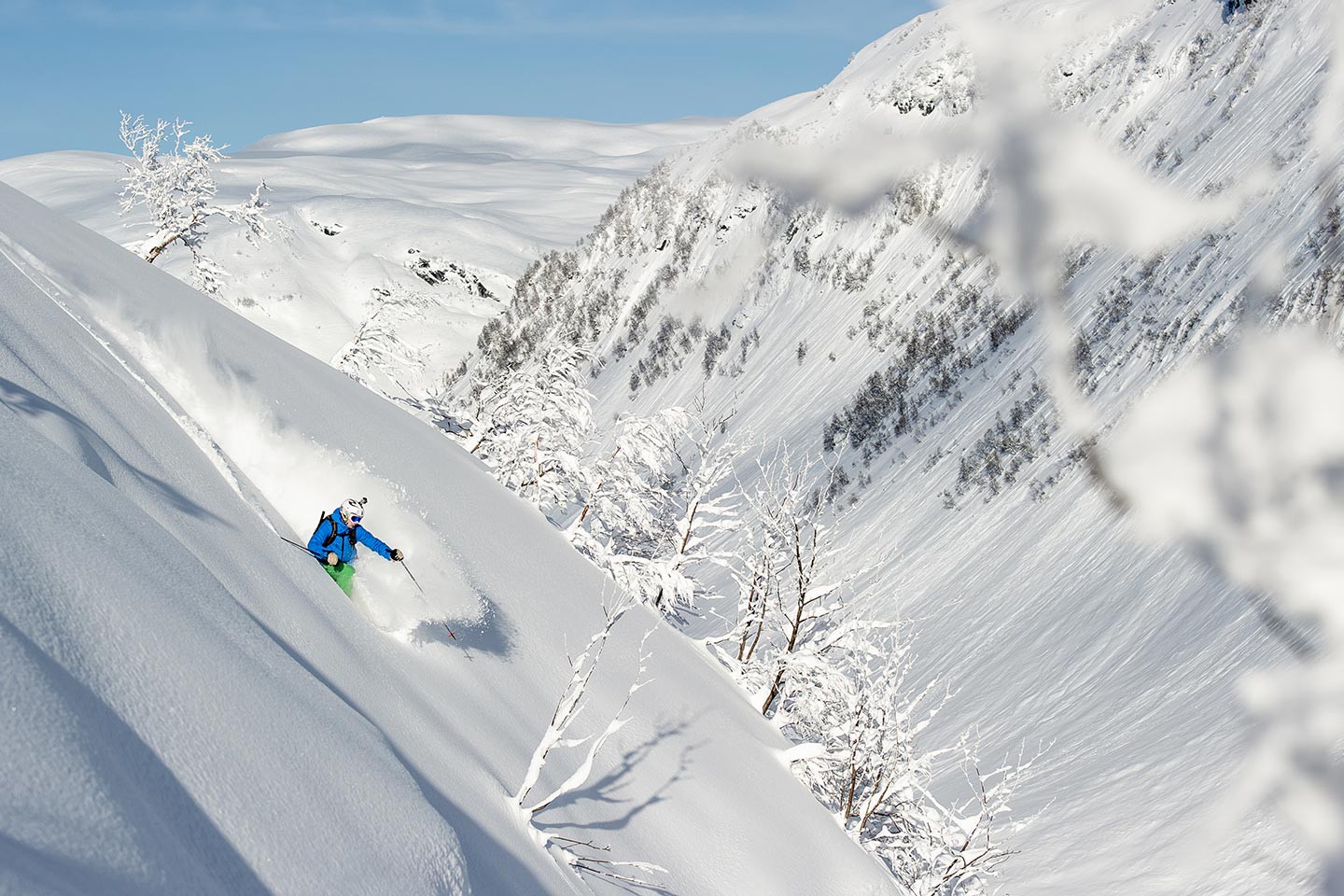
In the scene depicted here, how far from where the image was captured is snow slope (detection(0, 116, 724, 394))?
213ft

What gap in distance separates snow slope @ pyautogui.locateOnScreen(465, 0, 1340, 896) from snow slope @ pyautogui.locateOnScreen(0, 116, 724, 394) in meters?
11.0

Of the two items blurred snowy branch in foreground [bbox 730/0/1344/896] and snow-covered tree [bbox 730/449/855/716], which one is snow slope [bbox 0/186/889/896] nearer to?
snow-covered tree [bbox 730/449/855/716]

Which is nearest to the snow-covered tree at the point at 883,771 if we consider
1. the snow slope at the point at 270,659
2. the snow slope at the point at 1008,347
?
the snow slope at the point at 270,659

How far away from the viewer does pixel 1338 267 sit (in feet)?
64.9

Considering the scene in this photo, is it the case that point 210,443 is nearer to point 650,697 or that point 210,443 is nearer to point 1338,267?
point 650,697

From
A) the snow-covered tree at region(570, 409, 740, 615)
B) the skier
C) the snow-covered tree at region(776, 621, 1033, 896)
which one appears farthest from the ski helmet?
the snow-covered tree at region(570, 409, 740, 615)

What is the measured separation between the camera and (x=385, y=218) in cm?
8150

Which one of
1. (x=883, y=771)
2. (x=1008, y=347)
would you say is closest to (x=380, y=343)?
(x=883, y=771)

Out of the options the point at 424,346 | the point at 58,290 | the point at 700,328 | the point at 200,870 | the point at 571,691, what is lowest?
the point at 200,870

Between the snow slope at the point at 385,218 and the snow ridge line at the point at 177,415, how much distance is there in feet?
40.1

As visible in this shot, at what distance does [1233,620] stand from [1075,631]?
315cm

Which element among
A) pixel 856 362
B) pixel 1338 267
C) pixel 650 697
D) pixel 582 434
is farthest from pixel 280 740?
pixel 856 362

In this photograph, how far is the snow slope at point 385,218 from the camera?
6506 cm

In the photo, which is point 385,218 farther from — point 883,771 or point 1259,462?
point 883,771
